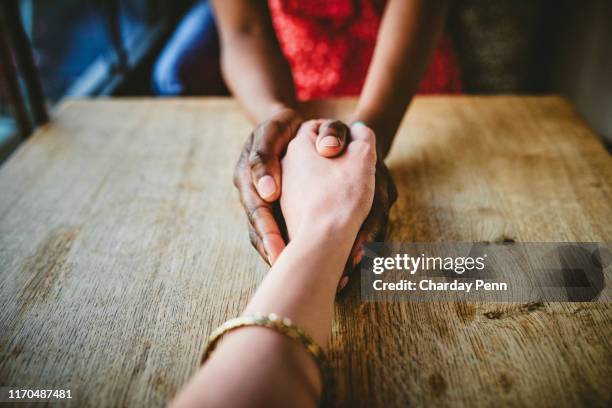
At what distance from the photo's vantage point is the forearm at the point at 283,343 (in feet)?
1.18

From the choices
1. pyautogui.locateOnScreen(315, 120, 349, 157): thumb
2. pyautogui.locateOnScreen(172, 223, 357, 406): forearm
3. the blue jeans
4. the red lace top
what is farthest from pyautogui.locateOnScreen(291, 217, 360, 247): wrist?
the blue jeans

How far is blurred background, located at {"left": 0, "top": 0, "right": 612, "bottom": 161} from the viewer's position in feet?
4.46

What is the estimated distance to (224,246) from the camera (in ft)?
1.99

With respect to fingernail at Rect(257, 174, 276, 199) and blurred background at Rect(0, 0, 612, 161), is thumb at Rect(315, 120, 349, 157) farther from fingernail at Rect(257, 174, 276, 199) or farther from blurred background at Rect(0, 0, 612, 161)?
blurred background at Rect(0, 0, 612, 161)

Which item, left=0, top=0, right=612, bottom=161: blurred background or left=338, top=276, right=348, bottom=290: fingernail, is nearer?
left=338, top=276, right=348, bottom=290: fingernail

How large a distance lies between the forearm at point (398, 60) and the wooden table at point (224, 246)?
0.25 feet

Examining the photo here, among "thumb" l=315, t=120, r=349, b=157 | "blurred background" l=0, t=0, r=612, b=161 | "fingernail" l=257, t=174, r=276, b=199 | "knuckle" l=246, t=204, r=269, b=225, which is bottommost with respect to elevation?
"blurred background" l=0, t=0, r=612, b=161

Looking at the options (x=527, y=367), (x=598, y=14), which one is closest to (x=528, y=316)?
(x=527, y=367)

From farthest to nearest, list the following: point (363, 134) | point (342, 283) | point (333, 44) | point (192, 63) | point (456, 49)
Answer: point (456, 49) < point (192, 63) < point (333, 44) < point (363, 134) < point (342, 283)

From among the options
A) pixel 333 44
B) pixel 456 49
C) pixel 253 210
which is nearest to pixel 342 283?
pixel 253 210

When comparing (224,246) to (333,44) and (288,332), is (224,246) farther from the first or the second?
(333,44)

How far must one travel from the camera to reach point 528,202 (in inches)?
26.4

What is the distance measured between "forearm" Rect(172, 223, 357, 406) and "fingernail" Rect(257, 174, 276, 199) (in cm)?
9

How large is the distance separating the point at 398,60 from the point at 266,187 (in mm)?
410
